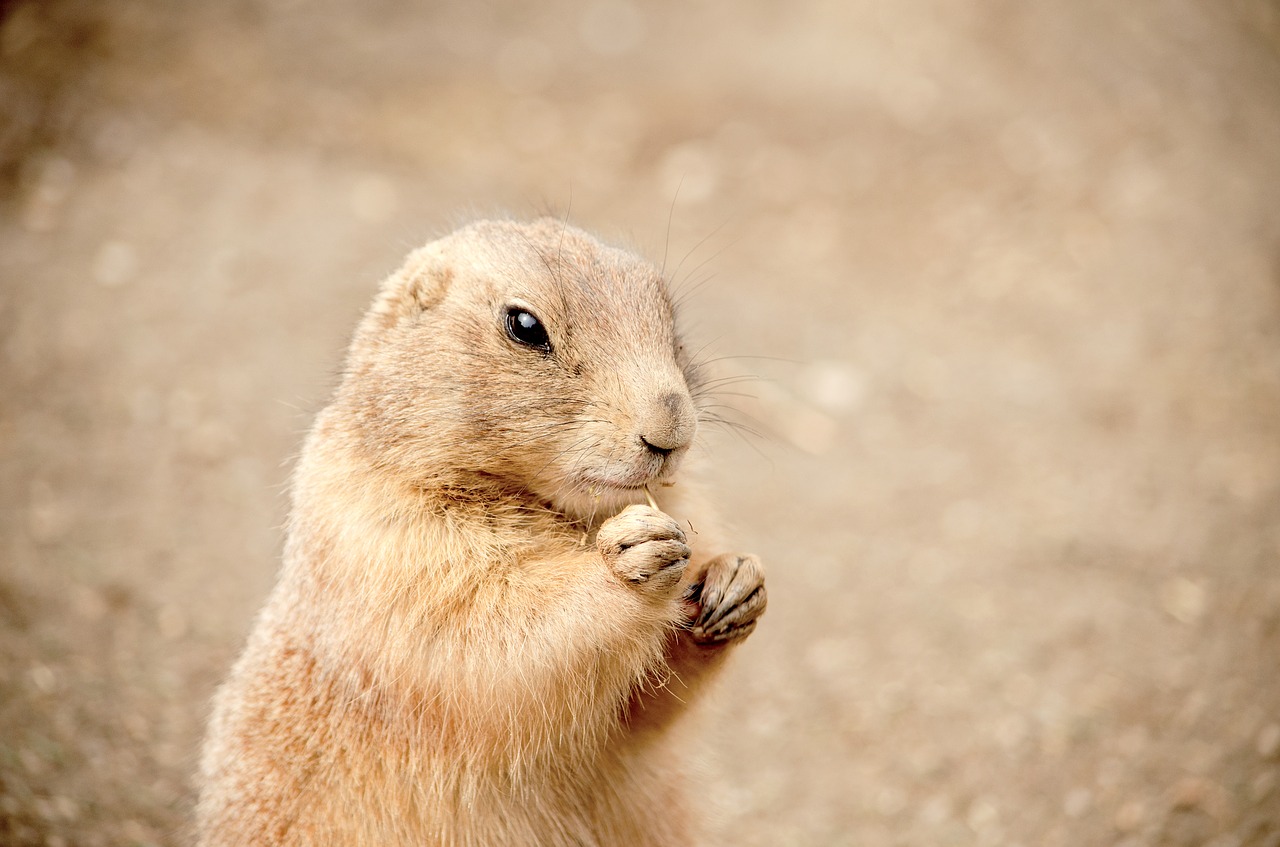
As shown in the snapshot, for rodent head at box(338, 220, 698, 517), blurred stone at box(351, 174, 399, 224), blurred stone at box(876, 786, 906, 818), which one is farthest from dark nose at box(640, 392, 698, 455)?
blurred stone at box(351, 174, 399, 224)

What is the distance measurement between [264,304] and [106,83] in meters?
3.15

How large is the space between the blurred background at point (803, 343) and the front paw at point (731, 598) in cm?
123

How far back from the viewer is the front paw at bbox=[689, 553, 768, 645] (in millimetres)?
2912

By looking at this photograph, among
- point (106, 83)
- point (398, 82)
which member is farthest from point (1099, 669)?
point (106, 83)

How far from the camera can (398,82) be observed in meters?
9.75

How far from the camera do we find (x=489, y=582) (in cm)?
277

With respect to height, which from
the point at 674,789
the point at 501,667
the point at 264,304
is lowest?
the point at 674,789

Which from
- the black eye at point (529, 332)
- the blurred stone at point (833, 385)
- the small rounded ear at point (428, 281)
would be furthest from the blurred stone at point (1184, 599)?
the small rounded ear at point (428, 281)

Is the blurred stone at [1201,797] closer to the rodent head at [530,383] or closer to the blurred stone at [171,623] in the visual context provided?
the rodent head at [530,383]

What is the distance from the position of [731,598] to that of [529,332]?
934 mm

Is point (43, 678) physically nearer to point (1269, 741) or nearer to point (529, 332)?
point (529, 332)

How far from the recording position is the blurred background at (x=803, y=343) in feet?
15.9

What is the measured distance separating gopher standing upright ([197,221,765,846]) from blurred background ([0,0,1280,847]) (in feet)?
2.01

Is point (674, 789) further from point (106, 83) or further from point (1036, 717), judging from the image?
point (106, 83)
